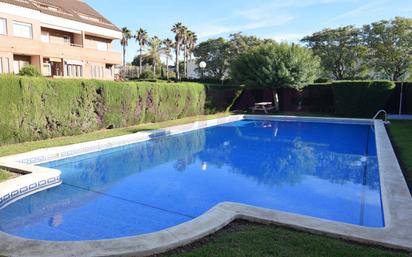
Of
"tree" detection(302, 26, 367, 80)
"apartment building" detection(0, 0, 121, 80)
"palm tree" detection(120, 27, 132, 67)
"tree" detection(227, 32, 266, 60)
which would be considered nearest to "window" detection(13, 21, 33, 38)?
"apartment building" detection(0, 0, 121, 80)

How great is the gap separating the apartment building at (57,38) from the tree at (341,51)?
2512cm

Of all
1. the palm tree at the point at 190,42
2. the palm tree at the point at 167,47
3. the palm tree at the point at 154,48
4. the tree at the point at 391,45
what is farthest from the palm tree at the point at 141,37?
the tree at the point at 391,45

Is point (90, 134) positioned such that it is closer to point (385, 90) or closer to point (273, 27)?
point (385, 90)

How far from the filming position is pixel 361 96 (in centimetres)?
2270

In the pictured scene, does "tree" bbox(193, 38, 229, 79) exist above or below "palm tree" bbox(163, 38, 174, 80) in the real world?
below

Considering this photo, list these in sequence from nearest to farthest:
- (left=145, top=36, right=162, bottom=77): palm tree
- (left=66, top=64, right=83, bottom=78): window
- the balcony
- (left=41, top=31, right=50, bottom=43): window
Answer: the balcony → (left=41, top=31, right=50, bottom=43): window → (left=66, top=64, right=83, bottom=78): window → (left=145, top=36, right=162, bottom=77): palm tree

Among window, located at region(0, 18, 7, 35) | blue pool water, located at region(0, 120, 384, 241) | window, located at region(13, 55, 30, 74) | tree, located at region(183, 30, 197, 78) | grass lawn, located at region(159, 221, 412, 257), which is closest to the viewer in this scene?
grass lawn, located at region(159, 221, 412, 257)

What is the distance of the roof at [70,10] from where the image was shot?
94.5ft

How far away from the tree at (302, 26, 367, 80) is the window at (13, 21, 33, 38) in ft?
108

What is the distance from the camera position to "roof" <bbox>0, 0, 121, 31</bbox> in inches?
1134

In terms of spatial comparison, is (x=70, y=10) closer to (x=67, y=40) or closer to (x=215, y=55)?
(x=67, y=40)

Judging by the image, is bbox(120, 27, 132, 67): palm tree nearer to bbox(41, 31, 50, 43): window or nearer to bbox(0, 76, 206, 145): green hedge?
bbox(41, 31, 50, 43): window

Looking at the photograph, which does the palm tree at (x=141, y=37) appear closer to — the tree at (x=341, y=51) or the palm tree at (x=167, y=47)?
the palm tree at (x=167, y=47)

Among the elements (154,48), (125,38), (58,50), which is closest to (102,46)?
(58,50)
